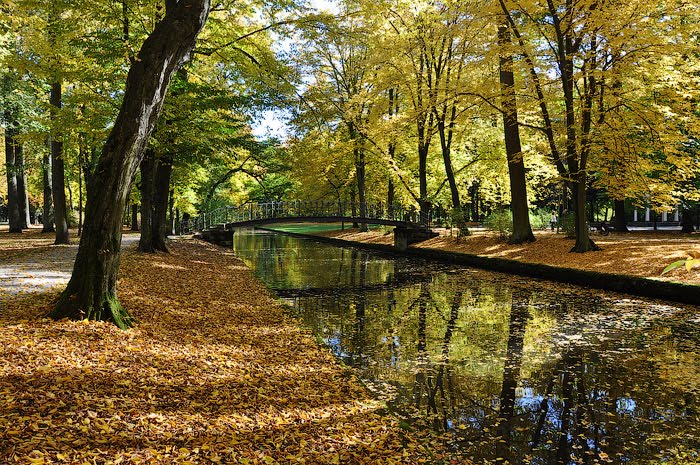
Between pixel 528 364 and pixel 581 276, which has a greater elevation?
pixel 581 276

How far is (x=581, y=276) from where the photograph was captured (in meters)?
14.2

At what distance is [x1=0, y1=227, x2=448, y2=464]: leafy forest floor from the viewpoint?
12.9 feet

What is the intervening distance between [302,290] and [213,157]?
5633 mm

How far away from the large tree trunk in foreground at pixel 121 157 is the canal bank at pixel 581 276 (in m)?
11.8

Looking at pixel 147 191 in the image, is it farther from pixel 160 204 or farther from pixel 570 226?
pixel 570 226

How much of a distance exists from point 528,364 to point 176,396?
17.1 ft

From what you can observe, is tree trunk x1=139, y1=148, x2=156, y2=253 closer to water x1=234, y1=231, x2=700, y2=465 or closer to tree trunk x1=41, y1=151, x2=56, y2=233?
water x1=234, y1=231, x2=700, y2=465

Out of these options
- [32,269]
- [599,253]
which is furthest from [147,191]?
[599,253]

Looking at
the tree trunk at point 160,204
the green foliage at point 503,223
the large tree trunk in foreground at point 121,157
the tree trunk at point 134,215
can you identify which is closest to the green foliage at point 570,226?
the green foliage at point 503,223

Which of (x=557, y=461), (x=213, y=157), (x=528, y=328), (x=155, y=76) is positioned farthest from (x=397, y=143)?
(x=557, y=461)

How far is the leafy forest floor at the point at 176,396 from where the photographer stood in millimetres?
3936

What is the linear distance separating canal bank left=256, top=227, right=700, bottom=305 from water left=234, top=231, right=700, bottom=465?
1.71 feet

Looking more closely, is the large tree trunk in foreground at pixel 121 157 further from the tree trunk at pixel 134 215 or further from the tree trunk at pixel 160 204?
the tree trunk at pixel 134 215

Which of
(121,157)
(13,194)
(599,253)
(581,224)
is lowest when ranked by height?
(599,253)
